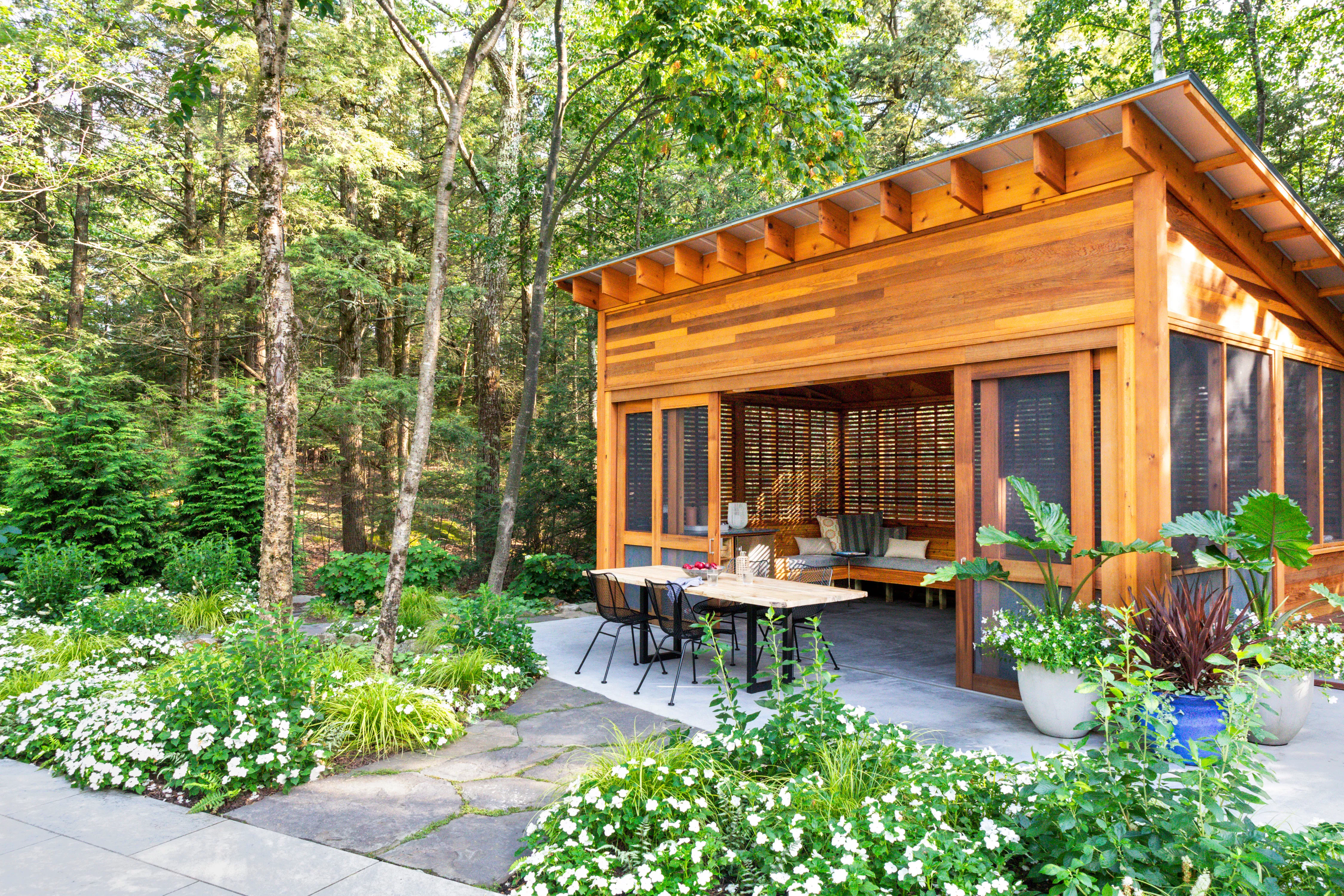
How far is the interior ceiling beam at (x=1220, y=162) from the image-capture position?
4.69 meters

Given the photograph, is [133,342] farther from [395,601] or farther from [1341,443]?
[1341,443]

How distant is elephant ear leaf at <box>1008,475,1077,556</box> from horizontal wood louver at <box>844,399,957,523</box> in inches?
207

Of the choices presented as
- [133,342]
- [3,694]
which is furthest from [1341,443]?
[133,342]

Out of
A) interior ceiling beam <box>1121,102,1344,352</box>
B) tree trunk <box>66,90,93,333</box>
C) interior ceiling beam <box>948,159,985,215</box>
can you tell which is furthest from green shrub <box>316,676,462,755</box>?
tree trunk <box>66,90,93,333</box>

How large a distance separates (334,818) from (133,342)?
40.3ft

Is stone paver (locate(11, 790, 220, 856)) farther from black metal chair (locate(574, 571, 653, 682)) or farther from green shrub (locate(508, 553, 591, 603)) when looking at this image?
green shrub (locate(508, 553, 591, 603))

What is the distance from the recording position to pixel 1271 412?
5793 mm

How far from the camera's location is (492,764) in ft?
13.1

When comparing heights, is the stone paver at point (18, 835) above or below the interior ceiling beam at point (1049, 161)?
below

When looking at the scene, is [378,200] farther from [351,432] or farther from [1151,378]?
[1151,378]

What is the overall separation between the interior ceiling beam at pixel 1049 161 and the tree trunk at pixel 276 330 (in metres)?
5.31

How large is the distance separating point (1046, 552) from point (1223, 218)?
8.80 feet

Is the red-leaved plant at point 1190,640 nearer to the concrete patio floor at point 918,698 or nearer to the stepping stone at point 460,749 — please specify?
the concrete patio floor at point 918,698

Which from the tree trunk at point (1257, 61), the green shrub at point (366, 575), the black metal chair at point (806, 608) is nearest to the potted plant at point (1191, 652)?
the black metal chair at point (806, 608)
